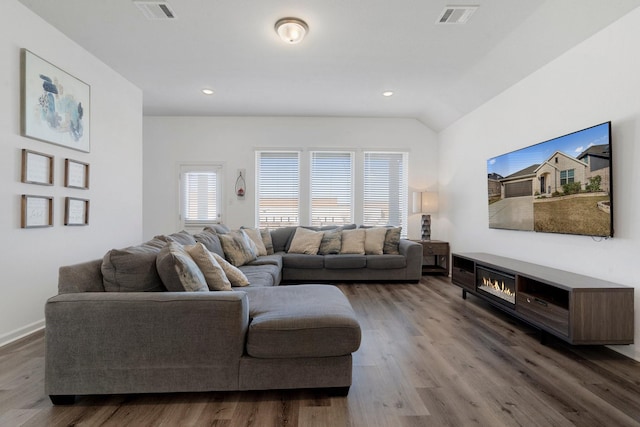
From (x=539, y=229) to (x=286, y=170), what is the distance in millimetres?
3985

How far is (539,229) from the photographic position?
293 centimetres

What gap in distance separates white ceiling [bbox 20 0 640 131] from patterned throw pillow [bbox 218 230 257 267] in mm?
2066

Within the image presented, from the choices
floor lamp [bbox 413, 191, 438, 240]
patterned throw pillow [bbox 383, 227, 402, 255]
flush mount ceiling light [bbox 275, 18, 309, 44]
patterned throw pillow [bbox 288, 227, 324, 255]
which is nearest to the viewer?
flush mount ceiling light [bbox 275, 18, 309, 44]

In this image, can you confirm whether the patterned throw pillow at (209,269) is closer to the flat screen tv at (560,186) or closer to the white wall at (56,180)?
the white wall at (56,180)

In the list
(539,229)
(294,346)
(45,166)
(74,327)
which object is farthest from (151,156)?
(539,229)

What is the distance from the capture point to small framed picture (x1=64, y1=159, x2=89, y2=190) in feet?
9.70

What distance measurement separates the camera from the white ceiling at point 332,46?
8.19 feet

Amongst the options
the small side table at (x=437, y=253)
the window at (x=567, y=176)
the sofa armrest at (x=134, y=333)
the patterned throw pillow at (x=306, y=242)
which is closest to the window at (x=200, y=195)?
the patterned throw pillow at (x=306, y=242)

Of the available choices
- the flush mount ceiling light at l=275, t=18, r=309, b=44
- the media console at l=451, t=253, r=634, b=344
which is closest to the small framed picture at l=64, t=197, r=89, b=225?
the flush mount ceiling light at l=275, t=18, r=309, b=44

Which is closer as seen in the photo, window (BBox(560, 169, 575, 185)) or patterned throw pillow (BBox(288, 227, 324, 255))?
window (BBox(560, 169, 575, 185))

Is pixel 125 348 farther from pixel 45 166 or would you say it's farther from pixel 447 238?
pixel 447 238

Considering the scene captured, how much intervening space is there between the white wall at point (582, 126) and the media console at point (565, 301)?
12 centimetres

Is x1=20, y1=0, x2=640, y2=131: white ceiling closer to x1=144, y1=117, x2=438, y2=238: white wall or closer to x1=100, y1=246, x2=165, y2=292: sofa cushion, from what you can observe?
x1=144, y1=117, x2=438, y2=238: white wall

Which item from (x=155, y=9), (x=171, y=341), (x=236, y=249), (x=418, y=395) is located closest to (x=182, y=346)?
(x=171, y=341)
